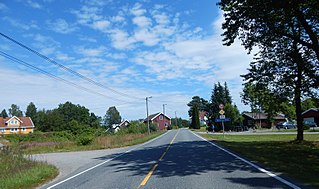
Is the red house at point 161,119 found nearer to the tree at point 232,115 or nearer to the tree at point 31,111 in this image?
the tree at point 232,115

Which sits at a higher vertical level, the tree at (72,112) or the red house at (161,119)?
the tree at (72,112)

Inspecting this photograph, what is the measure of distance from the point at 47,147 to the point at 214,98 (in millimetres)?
58787

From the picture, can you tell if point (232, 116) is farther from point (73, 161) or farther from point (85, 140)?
point (73, 161)

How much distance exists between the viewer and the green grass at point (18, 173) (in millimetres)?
10719

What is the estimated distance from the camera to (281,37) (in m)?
20.5

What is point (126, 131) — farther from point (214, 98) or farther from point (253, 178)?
point (253, 178)

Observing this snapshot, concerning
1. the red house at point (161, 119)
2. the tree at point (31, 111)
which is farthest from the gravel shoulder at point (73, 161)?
the tree at point (31, 111)

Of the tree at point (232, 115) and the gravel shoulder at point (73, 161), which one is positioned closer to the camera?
the gravel shoulder at point (73, 161)

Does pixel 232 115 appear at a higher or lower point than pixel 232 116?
higher

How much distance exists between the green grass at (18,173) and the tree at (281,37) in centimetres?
1250

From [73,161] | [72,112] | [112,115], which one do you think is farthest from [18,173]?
[112,115]

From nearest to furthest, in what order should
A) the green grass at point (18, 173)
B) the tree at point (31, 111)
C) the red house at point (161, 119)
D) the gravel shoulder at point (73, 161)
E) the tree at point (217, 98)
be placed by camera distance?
1. the green grass at point (18, 173)
2. the gravel shoulder at point (73, 161)
3. the tree at point (217, 98)
4. the red house at point (161, 119)
5. the tree at point (31, 111)

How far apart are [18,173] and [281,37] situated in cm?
1764

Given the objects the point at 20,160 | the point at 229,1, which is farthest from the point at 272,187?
the point at 20,160
